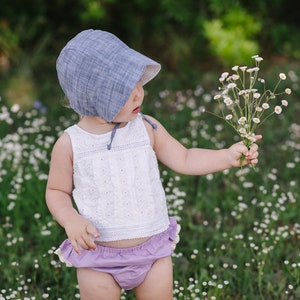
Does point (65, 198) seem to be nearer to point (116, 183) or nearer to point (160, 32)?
point (116, 183)

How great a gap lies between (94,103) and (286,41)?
493 cm

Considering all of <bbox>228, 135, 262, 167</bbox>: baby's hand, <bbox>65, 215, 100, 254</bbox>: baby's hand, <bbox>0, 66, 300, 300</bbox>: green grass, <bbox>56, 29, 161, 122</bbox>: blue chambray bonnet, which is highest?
<bbox>56, 29, 161, 122</bbox>: blue chambray bonnet

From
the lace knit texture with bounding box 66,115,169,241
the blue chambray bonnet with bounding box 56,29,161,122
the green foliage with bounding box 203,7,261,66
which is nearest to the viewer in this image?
the blue chambray bonnet with bounding box 56,29,161,122

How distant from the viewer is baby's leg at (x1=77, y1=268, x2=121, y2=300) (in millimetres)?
2695

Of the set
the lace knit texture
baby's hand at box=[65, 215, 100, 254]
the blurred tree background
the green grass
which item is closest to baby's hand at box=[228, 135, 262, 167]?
the lace knit texture

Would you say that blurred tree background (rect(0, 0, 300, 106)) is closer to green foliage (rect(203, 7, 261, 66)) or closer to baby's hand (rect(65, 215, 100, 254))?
green foliage (rect(203, 7, 261, 66))

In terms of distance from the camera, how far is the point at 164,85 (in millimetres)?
6508

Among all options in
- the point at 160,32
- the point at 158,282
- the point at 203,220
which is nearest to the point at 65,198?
the point at 158,282

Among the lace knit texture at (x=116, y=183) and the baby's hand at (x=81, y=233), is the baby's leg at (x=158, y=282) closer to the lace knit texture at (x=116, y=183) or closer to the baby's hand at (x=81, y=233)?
the lace knit texture at (x=116, y=183)

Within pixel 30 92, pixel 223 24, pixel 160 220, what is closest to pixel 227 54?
pixel 223 24

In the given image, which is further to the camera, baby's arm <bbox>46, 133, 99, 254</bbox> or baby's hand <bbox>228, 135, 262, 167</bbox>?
baby's hand <bbox>228, 135, 262, 167</bbox>

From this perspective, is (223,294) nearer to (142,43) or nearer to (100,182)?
(100,182)

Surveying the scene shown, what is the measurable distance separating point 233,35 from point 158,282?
415cm

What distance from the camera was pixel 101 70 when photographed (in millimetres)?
2480
